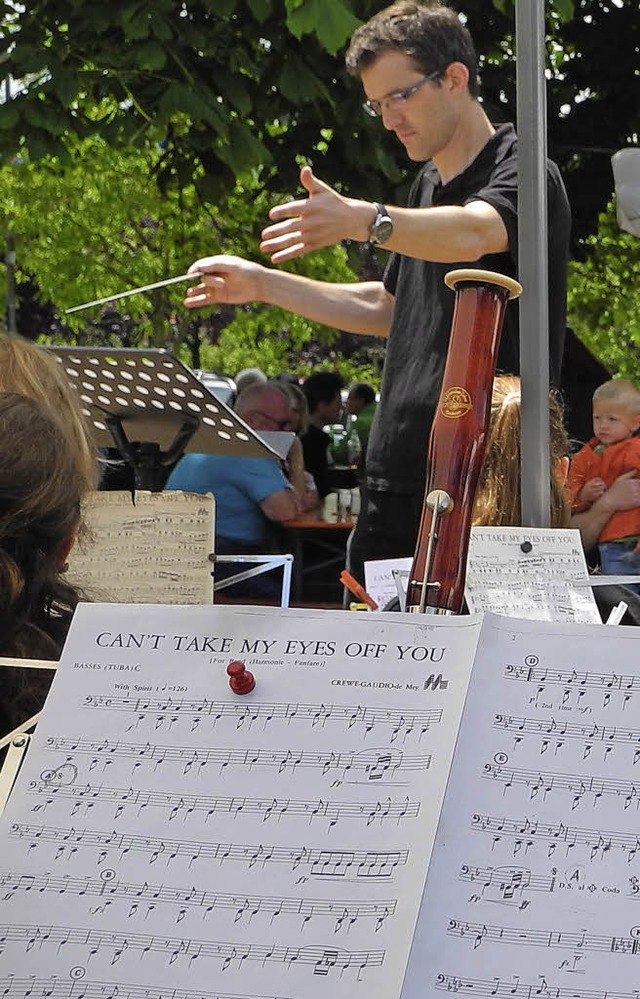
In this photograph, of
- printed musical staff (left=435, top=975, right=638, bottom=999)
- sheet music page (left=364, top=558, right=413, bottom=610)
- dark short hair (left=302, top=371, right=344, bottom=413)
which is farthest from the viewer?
dark short hair (left=302, top=371, right=344, bottom=413)

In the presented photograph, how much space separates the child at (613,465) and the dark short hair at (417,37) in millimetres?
2034

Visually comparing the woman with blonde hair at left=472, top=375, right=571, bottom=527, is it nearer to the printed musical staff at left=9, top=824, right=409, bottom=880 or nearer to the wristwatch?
the wristwatch

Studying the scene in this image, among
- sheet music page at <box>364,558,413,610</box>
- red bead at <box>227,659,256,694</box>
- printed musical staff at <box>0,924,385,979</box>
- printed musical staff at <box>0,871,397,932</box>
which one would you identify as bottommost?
sheet music page at <box>364,558,413,610</box>

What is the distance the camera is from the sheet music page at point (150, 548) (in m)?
2.37

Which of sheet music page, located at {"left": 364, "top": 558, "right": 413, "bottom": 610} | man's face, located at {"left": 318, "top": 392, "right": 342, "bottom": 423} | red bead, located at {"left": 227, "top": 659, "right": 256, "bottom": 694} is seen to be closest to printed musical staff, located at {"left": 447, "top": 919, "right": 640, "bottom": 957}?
red bead, located at {"left": 227, "top": 659, "right": 256, "bottom": 694}

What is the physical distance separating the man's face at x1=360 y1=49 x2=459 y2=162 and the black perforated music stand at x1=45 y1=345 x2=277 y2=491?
2.26ft

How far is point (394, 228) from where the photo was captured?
209 centimetres

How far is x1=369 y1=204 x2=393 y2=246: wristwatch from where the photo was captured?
80.4 inches

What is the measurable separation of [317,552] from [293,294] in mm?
4145

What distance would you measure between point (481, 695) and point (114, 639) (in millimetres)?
326

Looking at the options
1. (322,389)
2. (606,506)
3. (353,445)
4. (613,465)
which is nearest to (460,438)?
(606,506)

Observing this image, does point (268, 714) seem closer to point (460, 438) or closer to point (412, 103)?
point (460, 438)

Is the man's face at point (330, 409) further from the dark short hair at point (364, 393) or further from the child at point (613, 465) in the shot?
the child at point (613, 465)

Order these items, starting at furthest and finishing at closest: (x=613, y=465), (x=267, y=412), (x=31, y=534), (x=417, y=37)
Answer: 1. (x=267, y=412)
2. (x=613, y=465)
3. (x=417, y=37)
4. (x=31, y=534)
